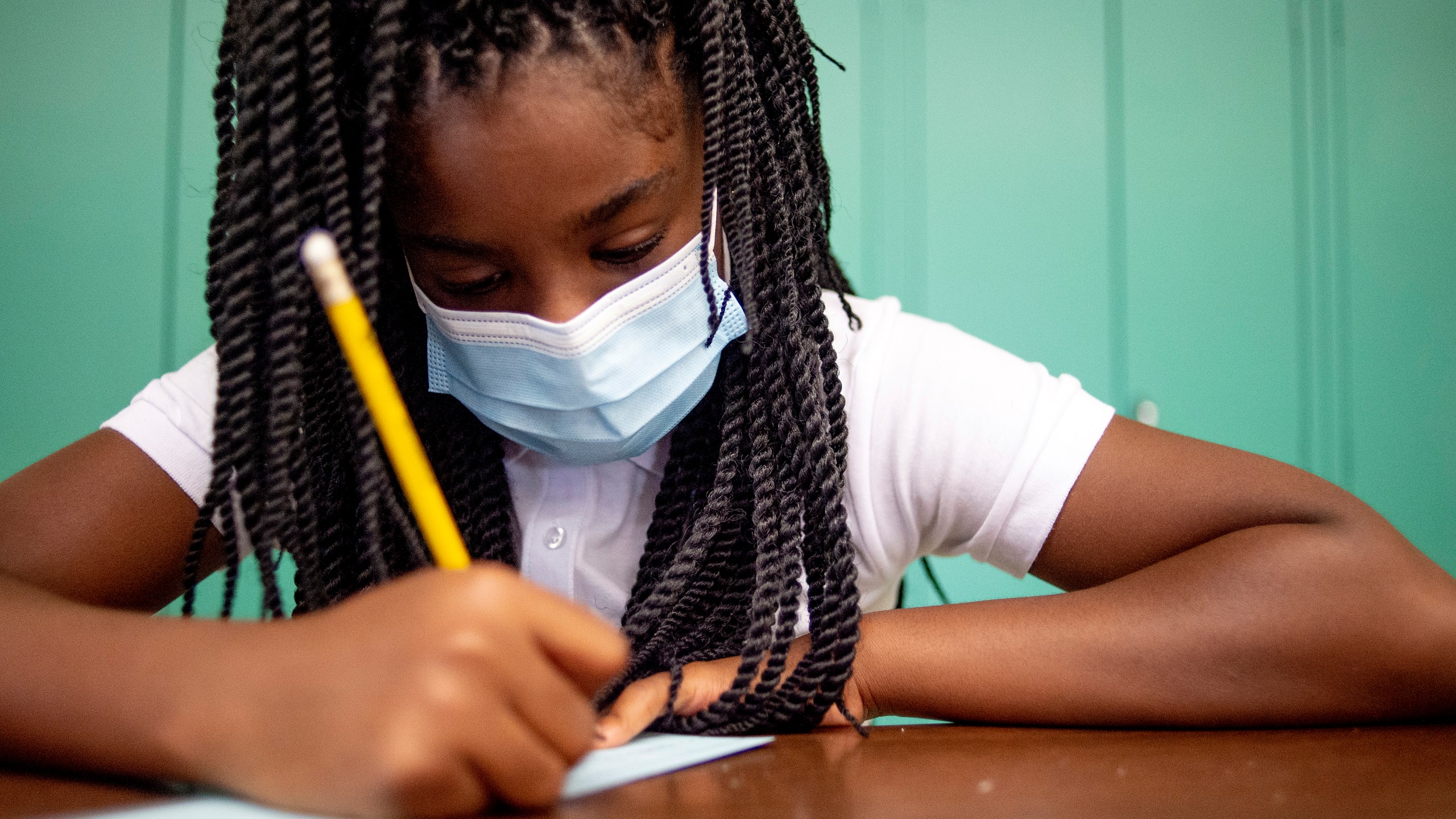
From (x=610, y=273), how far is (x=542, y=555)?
24cm

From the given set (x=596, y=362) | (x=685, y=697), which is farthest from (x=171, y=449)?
(x=685, y=697)

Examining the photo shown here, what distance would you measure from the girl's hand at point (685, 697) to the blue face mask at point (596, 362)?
183 mm

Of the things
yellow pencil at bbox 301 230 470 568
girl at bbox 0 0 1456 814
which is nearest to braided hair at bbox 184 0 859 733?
girl at bbox 0 0 1456 814

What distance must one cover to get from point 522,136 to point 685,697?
36cm

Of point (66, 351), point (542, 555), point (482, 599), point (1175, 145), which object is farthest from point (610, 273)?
point (1175, 145)

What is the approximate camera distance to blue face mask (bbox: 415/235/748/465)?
0.65 metres

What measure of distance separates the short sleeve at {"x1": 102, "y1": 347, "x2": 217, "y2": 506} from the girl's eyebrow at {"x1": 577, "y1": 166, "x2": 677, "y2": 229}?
1.08ft

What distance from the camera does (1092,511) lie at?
706 mm

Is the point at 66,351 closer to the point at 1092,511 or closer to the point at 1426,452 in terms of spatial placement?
the point at 1092,511

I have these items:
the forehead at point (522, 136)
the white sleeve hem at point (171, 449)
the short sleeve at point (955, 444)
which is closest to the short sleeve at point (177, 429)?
the white sleeve hem at point (171, 449)

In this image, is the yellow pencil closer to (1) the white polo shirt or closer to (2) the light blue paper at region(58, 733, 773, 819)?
(2) the light blue paper at region(58, 733, 773, 819)

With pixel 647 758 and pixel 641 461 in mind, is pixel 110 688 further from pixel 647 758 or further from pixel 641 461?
pixel 641 461

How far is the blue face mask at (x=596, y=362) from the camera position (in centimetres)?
65

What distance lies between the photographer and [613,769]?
44 cm
